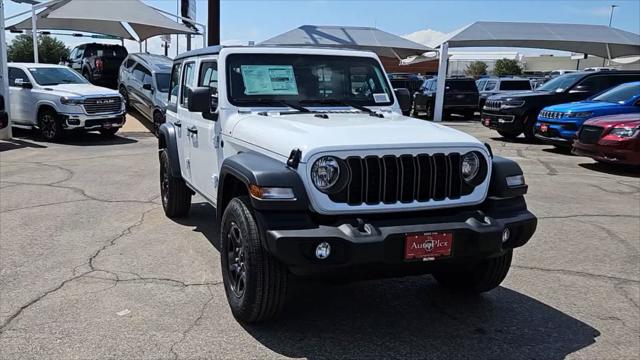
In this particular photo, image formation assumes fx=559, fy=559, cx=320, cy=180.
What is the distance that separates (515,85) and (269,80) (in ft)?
65.0

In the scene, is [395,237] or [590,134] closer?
[395,237]

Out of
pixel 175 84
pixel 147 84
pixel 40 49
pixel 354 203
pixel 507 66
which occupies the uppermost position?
pixel 507 66

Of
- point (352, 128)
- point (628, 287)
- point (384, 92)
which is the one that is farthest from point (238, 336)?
point (628, 287)

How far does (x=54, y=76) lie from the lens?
14.5m

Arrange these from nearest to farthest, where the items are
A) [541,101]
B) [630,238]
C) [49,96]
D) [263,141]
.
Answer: [263,141] → [630,238] → [49,96] → [541,101]

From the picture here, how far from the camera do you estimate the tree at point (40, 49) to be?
4969 cm

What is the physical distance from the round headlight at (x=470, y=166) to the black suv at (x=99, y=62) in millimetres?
20592

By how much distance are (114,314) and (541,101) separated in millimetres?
13044

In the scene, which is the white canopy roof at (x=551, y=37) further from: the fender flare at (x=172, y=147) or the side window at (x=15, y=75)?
the fender flare at (x=172, y=147)

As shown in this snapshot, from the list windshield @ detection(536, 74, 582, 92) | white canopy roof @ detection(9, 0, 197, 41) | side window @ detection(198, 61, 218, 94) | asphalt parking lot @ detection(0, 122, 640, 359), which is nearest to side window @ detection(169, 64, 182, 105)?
side window @ detection(198, 61, 218, 94)

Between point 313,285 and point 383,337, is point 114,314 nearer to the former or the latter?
point 313,285

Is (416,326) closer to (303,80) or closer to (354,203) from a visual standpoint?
(354,203)

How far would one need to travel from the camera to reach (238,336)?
362cm

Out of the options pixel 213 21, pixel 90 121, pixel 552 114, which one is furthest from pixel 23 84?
pixel 552 114
